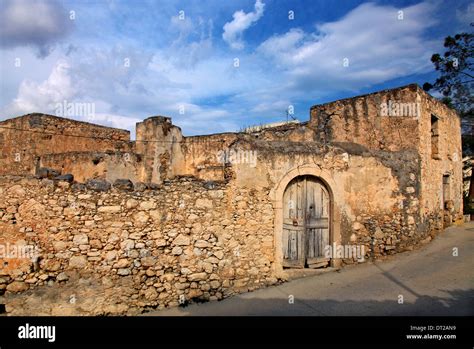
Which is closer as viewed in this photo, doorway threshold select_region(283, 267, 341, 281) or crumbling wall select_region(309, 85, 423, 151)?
doorway threshold select_region(283, 267, 341, 281)

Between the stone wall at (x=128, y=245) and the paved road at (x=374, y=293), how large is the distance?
0.47m

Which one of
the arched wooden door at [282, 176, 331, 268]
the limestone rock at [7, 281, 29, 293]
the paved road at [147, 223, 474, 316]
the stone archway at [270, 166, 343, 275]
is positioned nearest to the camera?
the paved road at [147, 223, 474, 316]

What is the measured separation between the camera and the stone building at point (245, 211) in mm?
5348

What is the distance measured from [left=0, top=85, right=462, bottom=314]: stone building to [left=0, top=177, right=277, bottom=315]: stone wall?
0.06 feet

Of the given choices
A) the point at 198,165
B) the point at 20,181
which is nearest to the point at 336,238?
the point at 20,181

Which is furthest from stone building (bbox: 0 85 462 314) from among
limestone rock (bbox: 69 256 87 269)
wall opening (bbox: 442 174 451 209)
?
wall opening (bbox: 442 174 451 209)

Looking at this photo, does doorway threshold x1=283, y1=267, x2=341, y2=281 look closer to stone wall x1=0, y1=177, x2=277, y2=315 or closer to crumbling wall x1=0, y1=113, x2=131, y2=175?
stone wall x1=0, y1=177, x2=277, y2=315

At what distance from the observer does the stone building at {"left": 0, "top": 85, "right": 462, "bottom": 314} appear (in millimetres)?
5348

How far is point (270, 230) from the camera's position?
257 inches

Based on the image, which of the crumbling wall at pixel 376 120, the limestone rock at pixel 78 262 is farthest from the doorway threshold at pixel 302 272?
the crumbling wall at pixel 376 120

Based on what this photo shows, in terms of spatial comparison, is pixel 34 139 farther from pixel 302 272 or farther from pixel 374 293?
pixel 374 293
